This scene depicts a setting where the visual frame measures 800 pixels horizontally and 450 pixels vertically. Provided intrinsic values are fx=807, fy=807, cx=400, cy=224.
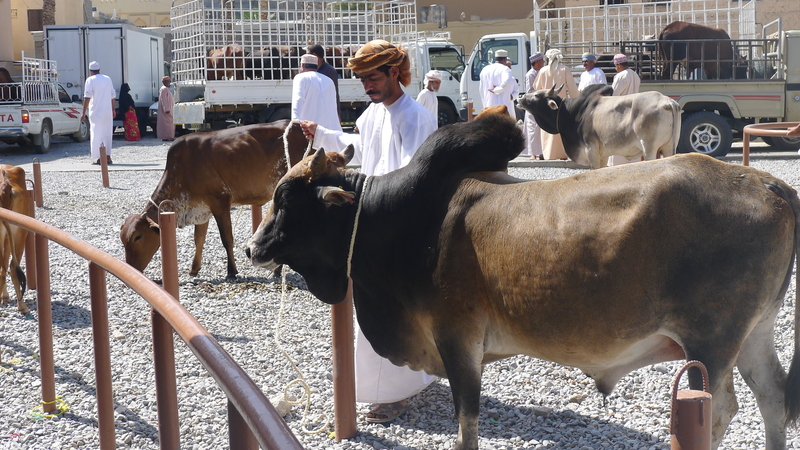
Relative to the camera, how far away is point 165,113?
22609 millimetres

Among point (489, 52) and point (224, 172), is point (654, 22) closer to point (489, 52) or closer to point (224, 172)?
point (489, 52)

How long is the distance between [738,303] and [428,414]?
6.23ft

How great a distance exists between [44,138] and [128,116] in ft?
13.3

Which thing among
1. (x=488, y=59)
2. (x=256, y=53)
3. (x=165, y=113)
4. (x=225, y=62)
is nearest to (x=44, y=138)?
(x=165, y=113)

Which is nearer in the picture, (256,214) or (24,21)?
(256,214)

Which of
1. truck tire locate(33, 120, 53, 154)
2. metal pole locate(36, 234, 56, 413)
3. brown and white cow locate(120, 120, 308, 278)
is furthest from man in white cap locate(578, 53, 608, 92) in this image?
truck tire locate(33, 120, 53, 154)

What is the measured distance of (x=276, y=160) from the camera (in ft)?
24.5

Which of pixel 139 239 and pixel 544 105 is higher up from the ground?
pixel 544 105

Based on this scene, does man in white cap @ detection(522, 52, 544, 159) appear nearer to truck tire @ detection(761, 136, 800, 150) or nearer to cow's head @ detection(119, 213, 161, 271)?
truck tire @ detection(761, 136, 800, 150)

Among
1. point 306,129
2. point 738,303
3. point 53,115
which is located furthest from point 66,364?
point 53,115

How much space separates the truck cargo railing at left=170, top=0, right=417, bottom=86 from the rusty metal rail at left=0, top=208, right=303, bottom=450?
13440mm

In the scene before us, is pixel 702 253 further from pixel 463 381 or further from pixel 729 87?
pixel 729 87

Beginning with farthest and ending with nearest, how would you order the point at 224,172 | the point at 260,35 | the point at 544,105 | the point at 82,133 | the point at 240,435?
the point at 82,133, the point at 260,35, the point at 544,105, the point at 224,172, the point at 240,435

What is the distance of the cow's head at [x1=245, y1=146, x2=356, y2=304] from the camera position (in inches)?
138
